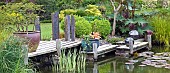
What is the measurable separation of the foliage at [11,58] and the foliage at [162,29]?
8999 mm

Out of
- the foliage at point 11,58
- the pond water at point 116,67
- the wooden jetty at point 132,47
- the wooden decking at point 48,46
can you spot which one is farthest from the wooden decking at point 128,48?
the foliage at point 11,58

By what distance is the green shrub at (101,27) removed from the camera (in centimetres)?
1538

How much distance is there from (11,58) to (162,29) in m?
9.30

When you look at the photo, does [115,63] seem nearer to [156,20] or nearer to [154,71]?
[154,71]

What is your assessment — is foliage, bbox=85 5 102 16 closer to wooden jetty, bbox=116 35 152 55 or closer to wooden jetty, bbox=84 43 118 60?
wooden jetty, bbox=116 35 152 55

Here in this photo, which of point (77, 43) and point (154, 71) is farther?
point (77, 43)

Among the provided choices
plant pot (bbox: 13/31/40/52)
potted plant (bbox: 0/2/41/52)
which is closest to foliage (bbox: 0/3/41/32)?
potted plant (bbox: 0/2/41/52)

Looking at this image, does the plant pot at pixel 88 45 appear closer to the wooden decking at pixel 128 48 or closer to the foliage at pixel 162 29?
the wooden decking at pixel 128 48

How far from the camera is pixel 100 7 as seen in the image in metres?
21.6

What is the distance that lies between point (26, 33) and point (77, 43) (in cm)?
296

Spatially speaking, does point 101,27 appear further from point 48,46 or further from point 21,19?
point 21,19

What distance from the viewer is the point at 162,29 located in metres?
15.5

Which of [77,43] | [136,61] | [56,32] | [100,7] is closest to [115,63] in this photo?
[136,61]

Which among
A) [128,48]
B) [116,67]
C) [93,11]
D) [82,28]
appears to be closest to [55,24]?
[82,28]
